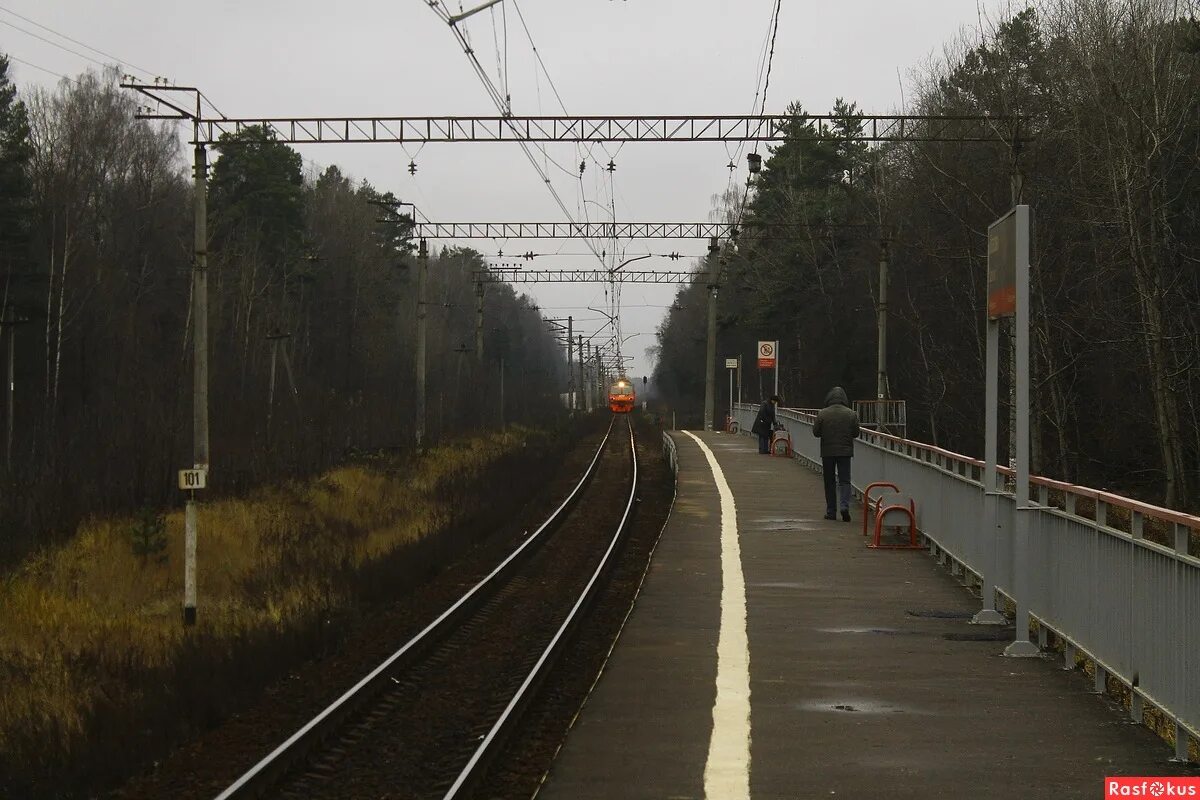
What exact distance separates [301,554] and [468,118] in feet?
32.6

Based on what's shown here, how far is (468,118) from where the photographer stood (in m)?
28.7

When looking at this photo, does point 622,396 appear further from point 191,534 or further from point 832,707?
point 832,707

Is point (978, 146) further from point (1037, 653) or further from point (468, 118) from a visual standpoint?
point (1037, 653)

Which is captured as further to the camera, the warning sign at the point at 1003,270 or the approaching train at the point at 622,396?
the approaching train at the point at 622,396

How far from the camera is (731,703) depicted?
9.62 m

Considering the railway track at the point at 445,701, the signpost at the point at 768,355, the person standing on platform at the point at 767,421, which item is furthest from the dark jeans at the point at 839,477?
the signpost at the point at 768,355

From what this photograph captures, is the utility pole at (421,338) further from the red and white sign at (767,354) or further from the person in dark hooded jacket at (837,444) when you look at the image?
the person in dark hooded jacket at (837,444)

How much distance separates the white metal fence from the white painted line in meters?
2.16

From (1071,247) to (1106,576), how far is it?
100 feet

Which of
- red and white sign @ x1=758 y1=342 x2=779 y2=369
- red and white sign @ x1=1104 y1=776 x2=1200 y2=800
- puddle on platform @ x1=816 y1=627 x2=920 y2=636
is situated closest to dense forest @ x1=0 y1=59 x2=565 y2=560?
red and white sign @ x1=758 y1=342 x2=779 y2=369

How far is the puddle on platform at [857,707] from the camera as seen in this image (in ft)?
30.5

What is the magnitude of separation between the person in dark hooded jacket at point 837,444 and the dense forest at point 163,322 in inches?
460

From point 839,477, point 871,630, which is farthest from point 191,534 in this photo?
point 839,477

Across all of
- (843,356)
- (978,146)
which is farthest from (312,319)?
(978,146)
